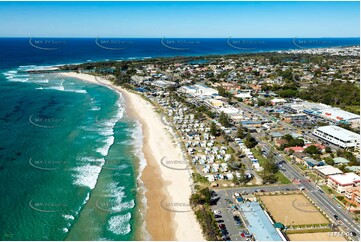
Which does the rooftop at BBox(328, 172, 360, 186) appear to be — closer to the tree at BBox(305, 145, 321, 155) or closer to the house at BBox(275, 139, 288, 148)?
the tree at BBox(305, 145, 321, 155)

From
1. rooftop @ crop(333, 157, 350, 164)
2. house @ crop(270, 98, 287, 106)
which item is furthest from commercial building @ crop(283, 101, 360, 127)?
rooftop @ crop(333, 157, 350, 164)

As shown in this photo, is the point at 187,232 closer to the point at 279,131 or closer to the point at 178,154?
the point at 178,154

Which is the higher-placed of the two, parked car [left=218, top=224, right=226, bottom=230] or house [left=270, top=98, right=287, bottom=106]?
house [left=270, top=98, right=287, bottom=106]

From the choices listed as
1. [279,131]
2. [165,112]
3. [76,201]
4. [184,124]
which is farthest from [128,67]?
[76,201]

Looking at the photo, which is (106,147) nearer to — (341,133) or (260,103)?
(341,133)

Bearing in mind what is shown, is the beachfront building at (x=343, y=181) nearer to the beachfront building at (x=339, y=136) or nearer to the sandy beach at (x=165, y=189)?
the beachfront building at (x=339, y=136)

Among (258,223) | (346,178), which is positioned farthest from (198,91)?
(258,223)

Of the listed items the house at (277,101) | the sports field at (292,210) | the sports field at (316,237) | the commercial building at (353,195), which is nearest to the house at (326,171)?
the commercial building at (353,195)

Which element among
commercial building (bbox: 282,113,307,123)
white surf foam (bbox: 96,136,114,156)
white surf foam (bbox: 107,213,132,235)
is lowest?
white surf foam (bbox: 107,213,132,235)
